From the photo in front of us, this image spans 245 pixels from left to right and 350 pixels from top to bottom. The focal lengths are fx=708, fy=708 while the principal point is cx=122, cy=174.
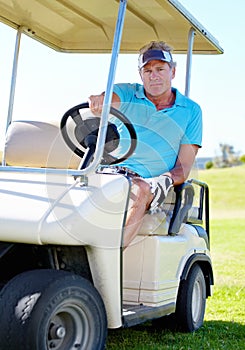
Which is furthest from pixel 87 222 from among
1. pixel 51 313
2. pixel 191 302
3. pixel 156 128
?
pixel 191 302

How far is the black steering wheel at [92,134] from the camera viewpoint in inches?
147

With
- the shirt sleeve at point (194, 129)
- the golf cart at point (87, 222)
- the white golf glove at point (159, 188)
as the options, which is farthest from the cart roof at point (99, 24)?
the white golf glove at point (159, 188)

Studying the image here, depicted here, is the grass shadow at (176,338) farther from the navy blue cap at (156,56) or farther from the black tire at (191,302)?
the navy blue cap at (156,56)

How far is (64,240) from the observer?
3.19 metres

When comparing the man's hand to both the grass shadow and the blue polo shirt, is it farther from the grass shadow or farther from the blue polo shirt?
the grass shadow

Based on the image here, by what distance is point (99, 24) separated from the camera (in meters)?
4.83

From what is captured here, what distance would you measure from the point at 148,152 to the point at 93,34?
119cm

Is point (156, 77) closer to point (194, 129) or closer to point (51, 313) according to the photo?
point (194, 129)

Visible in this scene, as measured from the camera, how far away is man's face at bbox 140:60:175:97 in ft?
14.6

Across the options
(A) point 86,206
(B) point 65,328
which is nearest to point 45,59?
(A) point 86,206

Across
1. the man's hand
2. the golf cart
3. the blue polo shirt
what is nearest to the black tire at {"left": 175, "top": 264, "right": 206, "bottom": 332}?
the golf cart

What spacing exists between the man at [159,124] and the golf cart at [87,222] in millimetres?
178

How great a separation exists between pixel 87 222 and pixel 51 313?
0.47m

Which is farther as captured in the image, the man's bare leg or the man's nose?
the man's nose
